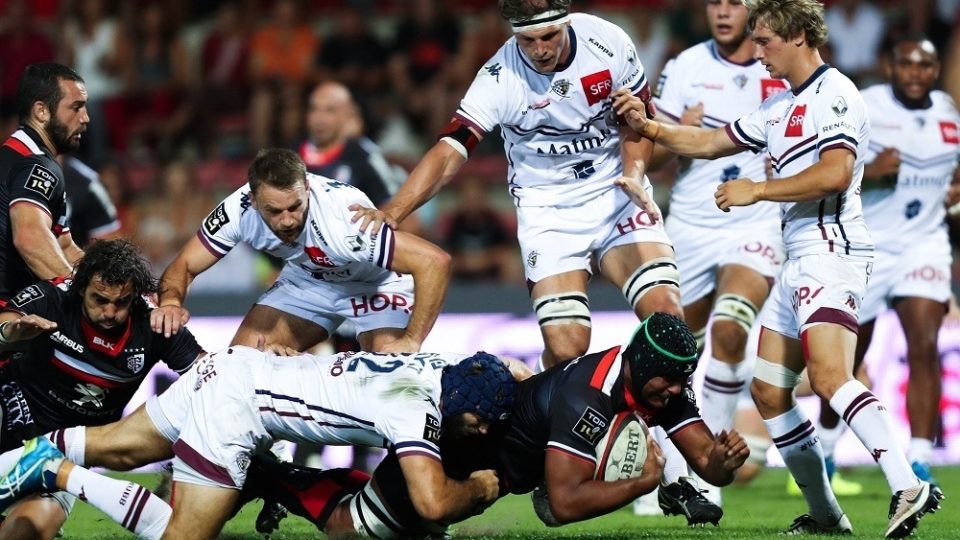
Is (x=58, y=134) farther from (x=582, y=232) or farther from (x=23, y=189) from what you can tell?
(x=582, y=232)

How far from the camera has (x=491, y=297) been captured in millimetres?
12219

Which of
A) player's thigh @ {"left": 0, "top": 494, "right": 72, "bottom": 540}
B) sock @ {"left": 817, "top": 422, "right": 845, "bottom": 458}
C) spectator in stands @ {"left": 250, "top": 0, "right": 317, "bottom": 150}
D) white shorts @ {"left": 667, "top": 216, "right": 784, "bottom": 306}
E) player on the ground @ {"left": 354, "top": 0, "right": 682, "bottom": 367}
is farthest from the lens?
spectator in stands @ {"left": 250, "top": 0, "right": 317, "bottom": 150}

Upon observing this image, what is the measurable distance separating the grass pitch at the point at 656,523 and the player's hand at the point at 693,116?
92.4 inches

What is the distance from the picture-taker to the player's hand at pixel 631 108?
8.33 metres

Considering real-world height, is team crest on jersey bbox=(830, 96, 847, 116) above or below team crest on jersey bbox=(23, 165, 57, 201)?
below

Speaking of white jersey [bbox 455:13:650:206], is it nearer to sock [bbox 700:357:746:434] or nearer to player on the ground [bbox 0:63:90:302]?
sock [bbox 700:357:746:434]

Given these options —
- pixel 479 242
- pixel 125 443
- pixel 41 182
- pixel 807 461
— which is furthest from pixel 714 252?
pixel 479 242

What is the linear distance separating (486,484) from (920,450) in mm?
3978

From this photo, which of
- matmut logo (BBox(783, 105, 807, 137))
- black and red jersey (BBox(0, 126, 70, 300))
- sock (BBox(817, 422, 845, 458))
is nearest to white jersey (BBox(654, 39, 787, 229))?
sock (BBox(817, 422, 845, 458))

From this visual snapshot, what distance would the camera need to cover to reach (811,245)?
7.66 m

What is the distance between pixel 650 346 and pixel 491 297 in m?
5.45

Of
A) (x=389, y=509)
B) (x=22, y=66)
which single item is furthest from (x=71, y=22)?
(x=389, y=509)

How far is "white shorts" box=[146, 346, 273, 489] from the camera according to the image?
23.3 ft

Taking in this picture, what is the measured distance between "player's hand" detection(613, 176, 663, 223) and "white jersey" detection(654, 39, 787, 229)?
4.14ft
